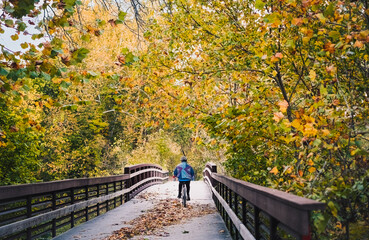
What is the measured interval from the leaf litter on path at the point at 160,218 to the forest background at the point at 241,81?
6.28ft

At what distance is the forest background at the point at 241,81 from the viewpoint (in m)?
5.00

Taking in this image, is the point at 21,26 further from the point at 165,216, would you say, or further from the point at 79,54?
the point at 165,216

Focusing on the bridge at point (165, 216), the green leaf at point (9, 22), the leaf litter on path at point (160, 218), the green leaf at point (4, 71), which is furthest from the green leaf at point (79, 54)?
the leaf litter on path at point (160, 218)

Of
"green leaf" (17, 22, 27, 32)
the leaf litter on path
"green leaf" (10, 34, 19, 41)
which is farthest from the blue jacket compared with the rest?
"green leaf" (17, 22, 27, 32)

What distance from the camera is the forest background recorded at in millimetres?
5000

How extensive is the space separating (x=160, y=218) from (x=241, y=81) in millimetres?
4293

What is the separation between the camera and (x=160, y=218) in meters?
10.3

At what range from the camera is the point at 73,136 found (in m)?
27.8

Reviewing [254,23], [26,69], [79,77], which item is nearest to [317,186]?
[79,77]

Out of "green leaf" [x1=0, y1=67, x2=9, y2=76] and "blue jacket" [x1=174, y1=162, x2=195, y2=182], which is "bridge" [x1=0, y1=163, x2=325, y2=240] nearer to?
"blue jacket" [x1=174, y1=162, x2=195, y2=182]

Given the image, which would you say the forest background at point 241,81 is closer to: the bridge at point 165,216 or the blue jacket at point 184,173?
the bridge at point 165,216

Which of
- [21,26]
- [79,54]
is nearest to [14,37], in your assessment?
[21,26]

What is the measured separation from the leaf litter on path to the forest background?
1.92 metres

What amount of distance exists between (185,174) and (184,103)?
443cm
